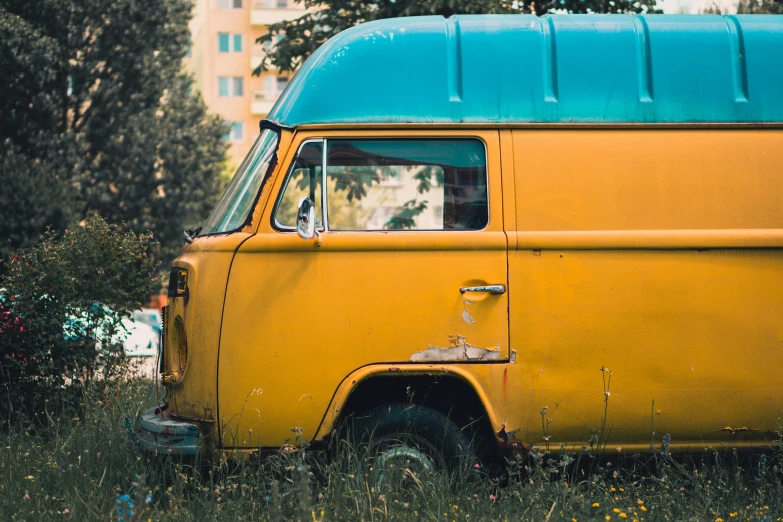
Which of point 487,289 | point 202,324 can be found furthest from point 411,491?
point 202,324

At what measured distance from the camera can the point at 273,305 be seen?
181 inches

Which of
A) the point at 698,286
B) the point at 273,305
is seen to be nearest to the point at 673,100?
the point at 698,286

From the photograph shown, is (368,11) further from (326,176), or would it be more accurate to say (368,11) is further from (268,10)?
(268,10)

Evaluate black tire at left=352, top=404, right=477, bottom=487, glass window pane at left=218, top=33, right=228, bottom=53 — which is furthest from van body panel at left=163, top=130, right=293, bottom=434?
glass window pane at left=218, top=33, right=228, bottom=53

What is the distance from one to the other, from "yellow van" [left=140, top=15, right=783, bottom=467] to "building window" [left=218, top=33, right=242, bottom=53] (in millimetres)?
51789

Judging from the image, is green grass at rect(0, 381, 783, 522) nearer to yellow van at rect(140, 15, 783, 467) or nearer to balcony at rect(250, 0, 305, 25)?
yellow van at rect(140, 15, 783, 467)

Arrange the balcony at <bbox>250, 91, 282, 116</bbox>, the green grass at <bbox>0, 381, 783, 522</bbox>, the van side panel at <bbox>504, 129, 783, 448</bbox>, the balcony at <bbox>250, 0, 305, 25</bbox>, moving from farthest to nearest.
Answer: the balcony at <bbox>250, 91, 282, 116</bbox>, the balcony at <bbox>250, 0, 305, 25</bbox>, the van side panel at <bbox>504, 129, 783, 448</bbox>, the green grass at <bbox>0, 381, 783, 522</bbox>

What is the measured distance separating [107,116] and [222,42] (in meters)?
31.6

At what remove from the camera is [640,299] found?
4676mm

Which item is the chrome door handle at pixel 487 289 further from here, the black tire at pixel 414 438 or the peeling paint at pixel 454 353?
the black tire at pixel 414 438

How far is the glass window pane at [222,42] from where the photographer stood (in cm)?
5428

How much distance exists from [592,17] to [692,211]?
4.10 feet

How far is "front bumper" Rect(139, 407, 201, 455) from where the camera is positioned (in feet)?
15.0

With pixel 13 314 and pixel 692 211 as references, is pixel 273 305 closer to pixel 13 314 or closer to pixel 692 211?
pixel 692 211
